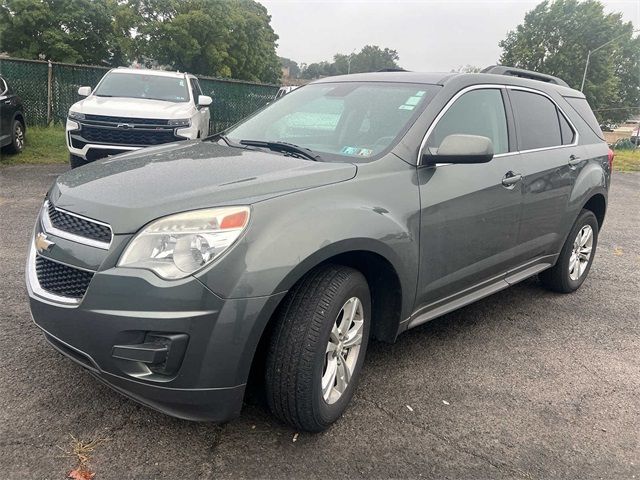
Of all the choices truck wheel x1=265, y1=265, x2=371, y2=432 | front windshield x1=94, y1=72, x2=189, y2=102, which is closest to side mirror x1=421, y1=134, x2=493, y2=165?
truck wheel x1=265, y1=265, x2=371, y2=432

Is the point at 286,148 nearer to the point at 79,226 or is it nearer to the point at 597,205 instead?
the point at 79,226

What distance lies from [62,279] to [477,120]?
2.54m

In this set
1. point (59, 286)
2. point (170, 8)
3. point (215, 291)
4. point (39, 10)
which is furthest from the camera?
point (170, 8)

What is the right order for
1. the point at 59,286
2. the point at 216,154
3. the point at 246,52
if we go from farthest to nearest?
the point at 246,52, the point at 216,154, the point at 59,286

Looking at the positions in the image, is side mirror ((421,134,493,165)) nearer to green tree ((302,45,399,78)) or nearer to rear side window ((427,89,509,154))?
rear side window ((427,89,509,154))

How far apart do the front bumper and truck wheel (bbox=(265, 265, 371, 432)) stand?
16cm

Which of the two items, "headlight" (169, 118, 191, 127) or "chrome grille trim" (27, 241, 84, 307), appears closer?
"chrome grille trim" (27, 241, 84, 307)

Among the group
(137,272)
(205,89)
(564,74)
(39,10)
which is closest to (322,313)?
(137,272)

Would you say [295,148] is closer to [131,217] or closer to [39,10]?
[131,217]

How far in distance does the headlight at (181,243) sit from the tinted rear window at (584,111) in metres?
3.54

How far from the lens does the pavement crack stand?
238cm

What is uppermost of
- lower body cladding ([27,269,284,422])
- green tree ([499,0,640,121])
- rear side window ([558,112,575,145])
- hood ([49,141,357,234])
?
green tree ([499,0,640,121])

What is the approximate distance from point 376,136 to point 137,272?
5.14ft

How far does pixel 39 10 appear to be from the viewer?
35.1 metres
